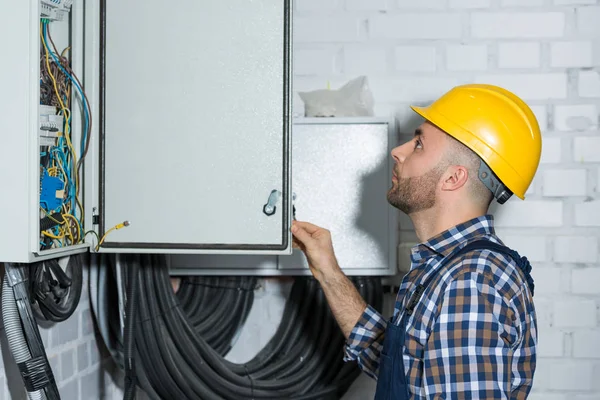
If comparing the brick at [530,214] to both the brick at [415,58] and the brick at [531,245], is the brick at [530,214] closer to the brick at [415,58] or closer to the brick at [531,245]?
the brick at [531,245]

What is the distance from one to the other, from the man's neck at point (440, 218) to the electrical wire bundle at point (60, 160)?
798mm

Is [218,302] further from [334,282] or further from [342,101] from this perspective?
[342,101]

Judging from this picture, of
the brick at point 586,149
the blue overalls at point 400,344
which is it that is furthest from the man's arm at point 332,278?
the brick at point 586,149

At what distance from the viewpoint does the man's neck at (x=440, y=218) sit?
1.72m

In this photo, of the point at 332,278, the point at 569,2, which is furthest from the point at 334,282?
the point at 569,2

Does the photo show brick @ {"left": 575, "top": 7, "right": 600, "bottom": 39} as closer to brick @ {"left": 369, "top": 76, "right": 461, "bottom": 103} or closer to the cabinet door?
brick @ {"left": 369, "top": 76, "right": 461, "bottom": 103}

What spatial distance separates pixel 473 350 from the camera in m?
1.40

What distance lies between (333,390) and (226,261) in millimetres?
505

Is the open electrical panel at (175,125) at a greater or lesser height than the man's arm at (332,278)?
greater

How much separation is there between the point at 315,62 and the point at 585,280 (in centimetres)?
110

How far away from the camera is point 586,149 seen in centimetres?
235

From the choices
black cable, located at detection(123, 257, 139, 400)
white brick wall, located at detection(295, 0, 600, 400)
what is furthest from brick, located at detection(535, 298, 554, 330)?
black cable, located at detection(123, 257, 139, 400)

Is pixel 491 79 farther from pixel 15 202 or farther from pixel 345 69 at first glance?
pixel 15 202

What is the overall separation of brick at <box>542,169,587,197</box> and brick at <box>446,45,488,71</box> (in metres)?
0.40
